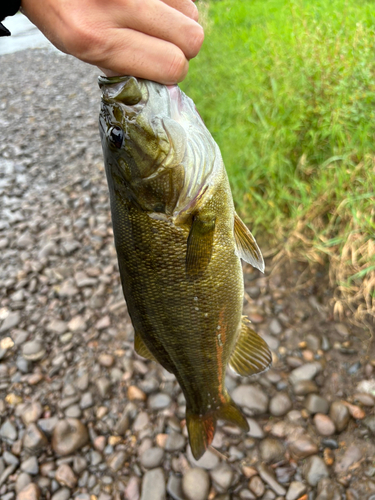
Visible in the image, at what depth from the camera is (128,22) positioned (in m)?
1.26

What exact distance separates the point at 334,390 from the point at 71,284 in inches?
102

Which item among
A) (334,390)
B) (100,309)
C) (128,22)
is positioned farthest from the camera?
(100,309)

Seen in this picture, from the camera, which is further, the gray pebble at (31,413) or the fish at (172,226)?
the gray pebble at (31,413)

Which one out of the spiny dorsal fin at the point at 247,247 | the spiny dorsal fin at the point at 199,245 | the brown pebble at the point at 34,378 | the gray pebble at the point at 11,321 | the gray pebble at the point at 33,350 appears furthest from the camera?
the gray pebble at the point at 11,321

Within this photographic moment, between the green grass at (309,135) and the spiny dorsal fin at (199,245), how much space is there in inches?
66.7

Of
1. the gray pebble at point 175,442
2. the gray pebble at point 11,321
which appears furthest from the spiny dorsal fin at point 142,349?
the gray pebble at point 11,321

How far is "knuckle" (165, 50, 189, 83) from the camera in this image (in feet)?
4.26

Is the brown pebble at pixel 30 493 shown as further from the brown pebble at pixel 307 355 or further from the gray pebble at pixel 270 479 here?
the brown pebble at pixel 307 355

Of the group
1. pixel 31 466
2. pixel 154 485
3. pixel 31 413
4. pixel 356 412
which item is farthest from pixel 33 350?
pixel 356 412

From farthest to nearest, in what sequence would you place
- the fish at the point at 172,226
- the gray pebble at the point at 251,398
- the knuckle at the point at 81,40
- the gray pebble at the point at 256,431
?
the gray pebble at the point at 251,398 < the gray pebble at the point at 256,431 < the fish at the point at 172,226 < the knuckle at the point at 81,40

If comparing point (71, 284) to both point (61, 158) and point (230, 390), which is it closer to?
point (230, 390)

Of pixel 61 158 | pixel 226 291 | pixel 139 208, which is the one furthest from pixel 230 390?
pixel 61 158

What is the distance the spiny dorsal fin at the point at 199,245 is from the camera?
157cm

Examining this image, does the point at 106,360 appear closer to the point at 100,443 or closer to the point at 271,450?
the point at 100,443
